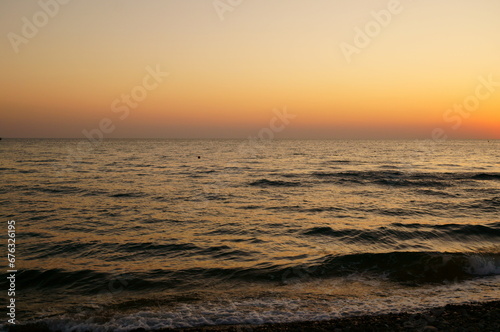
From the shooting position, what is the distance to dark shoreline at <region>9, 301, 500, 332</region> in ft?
23.1

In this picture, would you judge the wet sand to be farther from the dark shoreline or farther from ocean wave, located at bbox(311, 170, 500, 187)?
ocean wave, located at bbox(311, 170, 500, 187)

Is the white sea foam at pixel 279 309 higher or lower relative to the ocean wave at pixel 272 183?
lower

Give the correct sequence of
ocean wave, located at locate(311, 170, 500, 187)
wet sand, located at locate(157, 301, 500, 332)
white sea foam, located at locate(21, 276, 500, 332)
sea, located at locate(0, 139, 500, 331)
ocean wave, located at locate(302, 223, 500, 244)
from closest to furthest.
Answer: wet sand, located at locate(157, 301, 500, 332), white sea foam, located at locate(21, 276, 500, 332), sea, located at locate(0, 139, 500, 331), ocean wave, located at locate(302, 223, 500, 244), ocean wave, located at locate(311, 170, 500, 187)

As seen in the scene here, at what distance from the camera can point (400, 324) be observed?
285 inches

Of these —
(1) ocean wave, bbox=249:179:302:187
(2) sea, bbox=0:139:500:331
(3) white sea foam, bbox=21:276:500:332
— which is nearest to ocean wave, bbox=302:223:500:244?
(2) sea, bbox=0:139:500:331

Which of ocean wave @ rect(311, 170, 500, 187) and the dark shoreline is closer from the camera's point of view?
the dark shoreline

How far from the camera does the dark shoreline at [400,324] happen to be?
7.04m

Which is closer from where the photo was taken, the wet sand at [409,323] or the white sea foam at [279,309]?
the wet sand at [409,323]

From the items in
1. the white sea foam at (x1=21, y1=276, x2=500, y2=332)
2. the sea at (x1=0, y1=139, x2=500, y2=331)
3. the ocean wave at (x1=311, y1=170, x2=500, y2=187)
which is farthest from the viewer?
the ocean wave at (x1=311, y1=170, x2=500, y2=187)

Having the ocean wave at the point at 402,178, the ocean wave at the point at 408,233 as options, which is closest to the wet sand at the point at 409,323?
the ocean wave at the point at 408,233

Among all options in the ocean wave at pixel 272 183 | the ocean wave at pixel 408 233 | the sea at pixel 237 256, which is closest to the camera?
the sea at pixel 237 256

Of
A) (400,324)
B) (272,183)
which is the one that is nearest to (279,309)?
(400,324)

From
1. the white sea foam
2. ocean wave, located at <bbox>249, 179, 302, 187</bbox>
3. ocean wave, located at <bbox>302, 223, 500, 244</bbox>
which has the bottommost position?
the white sea foam

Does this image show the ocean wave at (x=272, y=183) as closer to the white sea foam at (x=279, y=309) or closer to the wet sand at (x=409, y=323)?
the white sea foam at (x=279, y=309)
